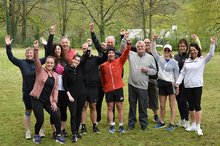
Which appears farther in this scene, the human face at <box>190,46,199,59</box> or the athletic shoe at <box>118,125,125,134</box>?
the athletic shoe at <box>118,125,125,134</box>

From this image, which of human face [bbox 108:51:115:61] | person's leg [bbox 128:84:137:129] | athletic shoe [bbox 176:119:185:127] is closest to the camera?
human face [bbox 108:51:115:61]

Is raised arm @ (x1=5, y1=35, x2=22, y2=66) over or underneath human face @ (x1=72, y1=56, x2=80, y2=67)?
over

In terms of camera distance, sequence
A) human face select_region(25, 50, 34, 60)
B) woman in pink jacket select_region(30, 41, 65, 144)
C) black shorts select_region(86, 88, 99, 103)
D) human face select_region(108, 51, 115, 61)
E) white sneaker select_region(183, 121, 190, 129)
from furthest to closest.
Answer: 1. white sneaker select_region(183, 121, 190, 129)
2. human face select_region(108, 51, 115, 61)
3. black shorts select_region(86, 88, 99, 103)
4. human face select_region(25, 50, 34, 60)
5. woman in pink jacket select_region(30, 41, 65, 144)

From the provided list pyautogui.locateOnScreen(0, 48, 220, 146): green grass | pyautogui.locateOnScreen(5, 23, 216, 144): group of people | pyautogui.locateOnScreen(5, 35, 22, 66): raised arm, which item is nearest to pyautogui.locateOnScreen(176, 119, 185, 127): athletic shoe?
pyautogui.locateOnScreen(5, 23, 216, 144): group of people

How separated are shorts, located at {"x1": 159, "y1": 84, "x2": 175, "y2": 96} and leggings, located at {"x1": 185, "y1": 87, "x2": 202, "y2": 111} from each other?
35cm

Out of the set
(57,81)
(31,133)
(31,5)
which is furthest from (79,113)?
(31,5)

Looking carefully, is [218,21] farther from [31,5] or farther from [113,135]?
[31,5]

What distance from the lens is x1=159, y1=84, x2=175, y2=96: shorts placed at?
7.51m

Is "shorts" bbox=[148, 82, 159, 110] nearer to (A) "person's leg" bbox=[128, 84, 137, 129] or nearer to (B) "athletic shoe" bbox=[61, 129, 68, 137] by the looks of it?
(A) "person's leg" bbox=[128, 84, 137, 129]

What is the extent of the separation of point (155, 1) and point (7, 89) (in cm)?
2692

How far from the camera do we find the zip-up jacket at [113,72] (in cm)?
717

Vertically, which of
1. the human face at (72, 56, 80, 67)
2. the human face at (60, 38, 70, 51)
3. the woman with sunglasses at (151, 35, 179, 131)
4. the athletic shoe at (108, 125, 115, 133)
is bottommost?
the athletic shoe at (108, 125, 115, 133)

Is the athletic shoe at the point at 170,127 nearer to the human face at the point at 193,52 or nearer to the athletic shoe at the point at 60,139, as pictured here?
the human face at the point at 193,52

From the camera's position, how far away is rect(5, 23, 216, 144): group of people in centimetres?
644
